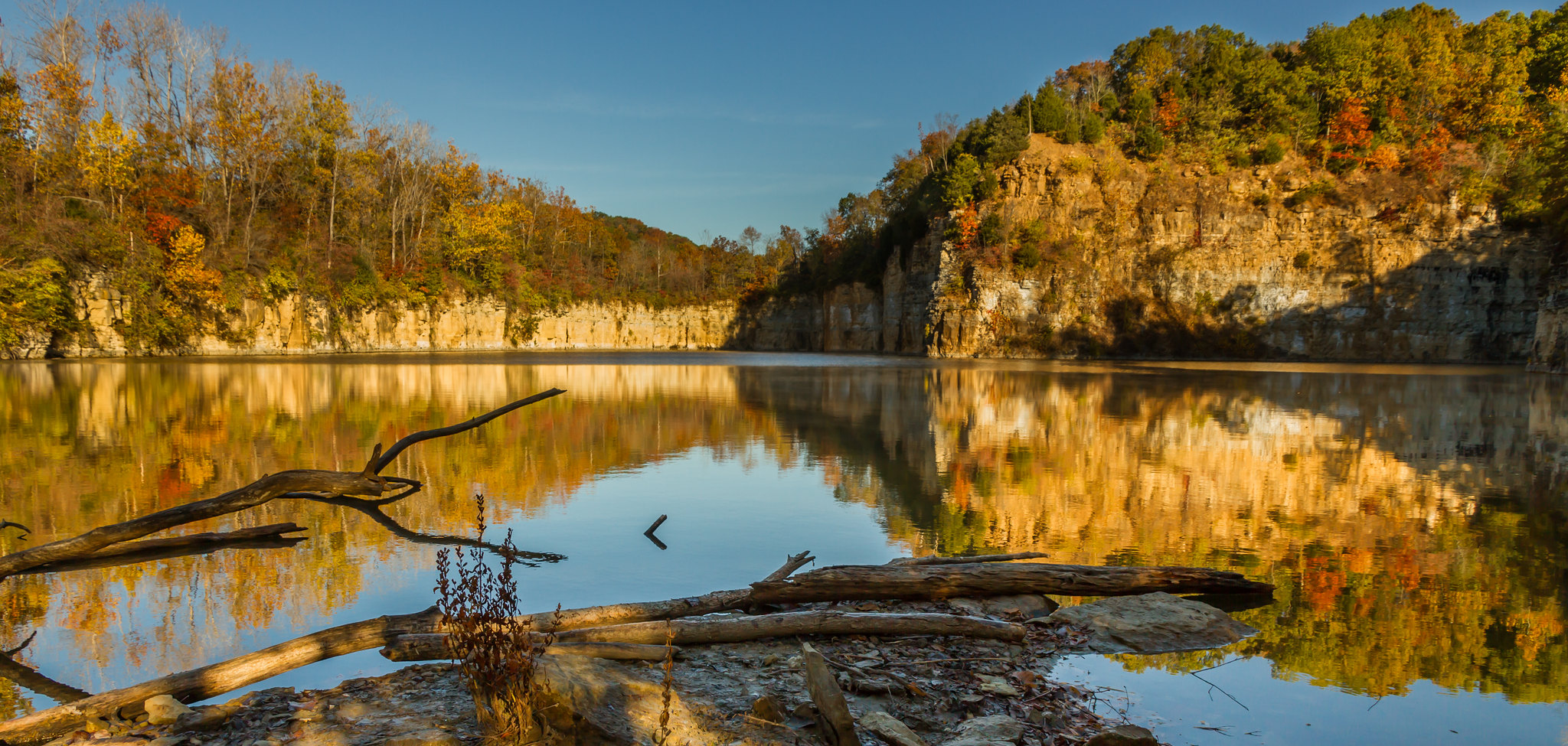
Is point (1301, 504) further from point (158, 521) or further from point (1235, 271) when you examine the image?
point (1235, 271)

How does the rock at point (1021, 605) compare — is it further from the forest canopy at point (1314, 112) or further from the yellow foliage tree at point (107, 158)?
the yellow foliage tree at point (107, 158)

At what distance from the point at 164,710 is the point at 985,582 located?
15.0 ft

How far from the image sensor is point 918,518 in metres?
7.43

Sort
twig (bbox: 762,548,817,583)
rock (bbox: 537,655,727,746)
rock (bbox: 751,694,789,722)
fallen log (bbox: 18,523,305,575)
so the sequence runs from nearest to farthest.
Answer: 1. rock (bbox: 537,655,727,746)
2. rock (bbox: 751,694,789,722)
3. twig (bbox: 762,548,817,583)
4. fallen log (bbox: 18,523,305,575)

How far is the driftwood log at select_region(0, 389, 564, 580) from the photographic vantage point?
5184mm

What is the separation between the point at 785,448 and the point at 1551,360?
4508cm

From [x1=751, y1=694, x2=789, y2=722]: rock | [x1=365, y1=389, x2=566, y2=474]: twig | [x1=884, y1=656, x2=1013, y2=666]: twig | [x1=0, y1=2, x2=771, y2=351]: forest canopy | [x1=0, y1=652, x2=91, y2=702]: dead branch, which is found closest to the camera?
[x1=751, y1=694, x2=789, y2=722]: rock

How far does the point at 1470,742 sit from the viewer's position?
11.1 feet

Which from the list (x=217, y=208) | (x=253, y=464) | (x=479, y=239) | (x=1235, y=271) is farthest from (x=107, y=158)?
(x=1235, y=271)

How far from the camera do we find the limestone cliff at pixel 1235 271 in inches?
1911

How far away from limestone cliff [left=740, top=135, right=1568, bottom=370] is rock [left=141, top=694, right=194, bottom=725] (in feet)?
174

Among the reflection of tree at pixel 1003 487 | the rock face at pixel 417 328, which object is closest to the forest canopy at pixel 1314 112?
the rock face at pixel 417 328

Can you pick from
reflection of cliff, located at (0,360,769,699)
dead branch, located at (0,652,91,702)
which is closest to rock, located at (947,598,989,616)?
reflection of cliff, located at (0,360,769,699)

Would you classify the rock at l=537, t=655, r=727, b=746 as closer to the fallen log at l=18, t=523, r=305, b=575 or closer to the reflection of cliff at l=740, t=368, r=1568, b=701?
the reflection of cliff at l=740, t=368, r=1568, b=701
